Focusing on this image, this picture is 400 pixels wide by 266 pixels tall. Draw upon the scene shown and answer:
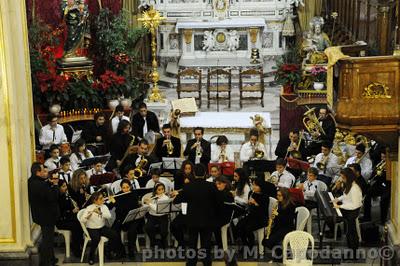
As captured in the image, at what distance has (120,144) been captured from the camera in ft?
49.8

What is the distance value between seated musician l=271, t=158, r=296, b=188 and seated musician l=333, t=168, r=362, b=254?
1189mm

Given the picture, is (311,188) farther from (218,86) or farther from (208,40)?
(208,40)

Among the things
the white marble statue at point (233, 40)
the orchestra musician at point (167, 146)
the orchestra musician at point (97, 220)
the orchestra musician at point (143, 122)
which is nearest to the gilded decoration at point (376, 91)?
the orchestra musician at point (97, 220)

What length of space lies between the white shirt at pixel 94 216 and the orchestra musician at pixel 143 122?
14.3 ft

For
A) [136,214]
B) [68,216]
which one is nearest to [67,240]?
[68,216]

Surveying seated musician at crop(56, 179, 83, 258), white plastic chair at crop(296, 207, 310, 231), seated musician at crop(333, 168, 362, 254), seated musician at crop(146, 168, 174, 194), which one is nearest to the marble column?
seated musician at crop(56, 179, 83, 258)

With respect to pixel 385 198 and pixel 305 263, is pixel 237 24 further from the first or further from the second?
pixel 305 263

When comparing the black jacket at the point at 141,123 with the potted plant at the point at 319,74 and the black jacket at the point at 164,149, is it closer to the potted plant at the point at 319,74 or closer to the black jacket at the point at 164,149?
the black jacket at the point at 164,149

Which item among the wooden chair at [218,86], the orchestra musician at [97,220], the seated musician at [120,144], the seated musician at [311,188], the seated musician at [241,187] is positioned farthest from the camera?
the wooden chair at [218,86]

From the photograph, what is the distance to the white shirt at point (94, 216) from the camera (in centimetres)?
1189

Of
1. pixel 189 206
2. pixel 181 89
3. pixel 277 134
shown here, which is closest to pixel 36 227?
pixel 189 206

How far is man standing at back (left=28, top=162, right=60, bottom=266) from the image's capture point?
38.4 feet

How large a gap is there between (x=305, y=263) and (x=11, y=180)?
414cm

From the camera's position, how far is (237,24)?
2477 cm
